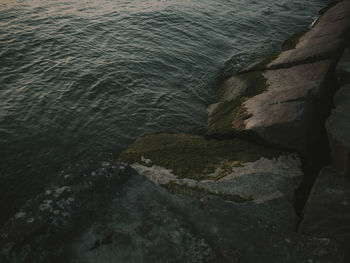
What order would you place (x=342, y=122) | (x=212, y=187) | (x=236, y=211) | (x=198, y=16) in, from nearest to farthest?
1. (x=236, y=211)
2. (x=212, y=187)
3. (x=342, y=122)
4. (x=198, y=16)

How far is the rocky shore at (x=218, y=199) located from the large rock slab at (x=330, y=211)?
2cm

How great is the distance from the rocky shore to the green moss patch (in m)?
0.02

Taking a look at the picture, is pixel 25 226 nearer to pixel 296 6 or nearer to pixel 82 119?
pixel 82 119

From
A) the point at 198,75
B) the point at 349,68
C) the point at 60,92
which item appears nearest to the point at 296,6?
the point at 198,75

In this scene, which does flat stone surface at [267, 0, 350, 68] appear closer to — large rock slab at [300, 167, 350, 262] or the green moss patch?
large rock slab at [300, 167, 350, 262]

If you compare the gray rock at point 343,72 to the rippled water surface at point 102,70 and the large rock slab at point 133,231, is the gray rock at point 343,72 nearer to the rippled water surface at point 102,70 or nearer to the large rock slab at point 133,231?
the rippled water surface at point 102,70

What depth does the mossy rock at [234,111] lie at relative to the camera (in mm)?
8924

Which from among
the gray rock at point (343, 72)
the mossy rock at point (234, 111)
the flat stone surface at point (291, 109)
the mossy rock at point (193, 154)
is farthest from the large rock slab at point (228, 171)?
the gray rock at point (343, 72)

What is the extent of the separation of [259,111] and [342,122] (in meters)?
2.43

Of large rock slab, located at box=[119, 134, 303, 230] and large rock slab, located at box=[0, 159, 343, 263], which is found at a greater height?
large rock slab, located at box=[0, 159, 343, 263]

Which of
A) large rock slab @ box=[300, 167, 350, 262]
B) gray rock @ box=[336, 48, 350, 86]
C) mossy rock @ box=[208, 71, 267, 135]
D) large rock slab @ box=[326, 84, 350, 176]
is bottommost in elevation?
mossy rock @ box=[208, 71, 267, 135]

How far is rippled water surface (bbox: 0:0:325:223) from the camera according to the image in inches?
371

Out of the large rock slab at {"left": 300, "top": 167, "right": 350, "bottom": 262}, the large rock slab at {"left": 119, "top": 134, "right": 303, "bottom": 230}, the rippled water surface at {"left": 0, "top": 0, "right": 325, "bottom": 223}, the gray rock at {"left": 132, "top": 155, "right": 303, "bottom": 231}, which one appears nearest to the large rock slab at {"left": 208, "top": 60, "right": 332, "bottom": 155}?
the large rock slab at {"left": 119, "top": 134, "right": 303, "bottom": 230}

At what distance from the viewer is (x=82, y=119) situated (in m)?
10.6
